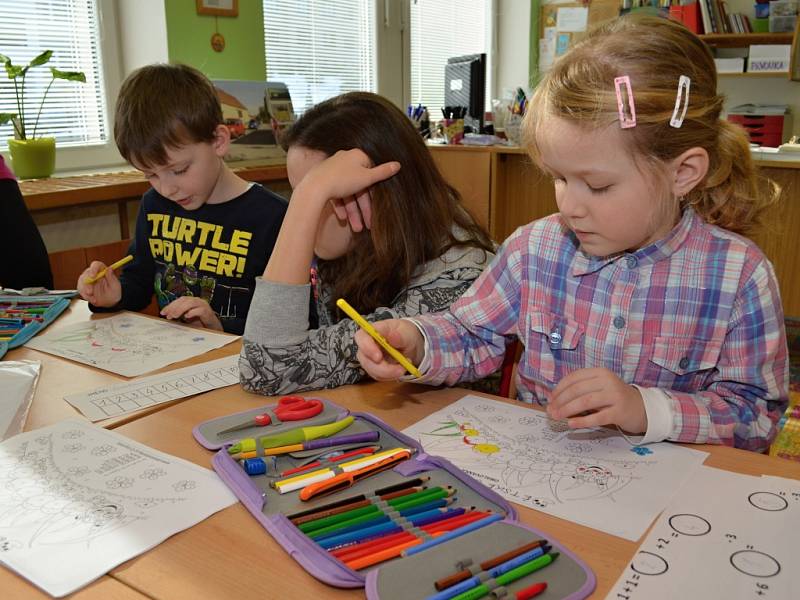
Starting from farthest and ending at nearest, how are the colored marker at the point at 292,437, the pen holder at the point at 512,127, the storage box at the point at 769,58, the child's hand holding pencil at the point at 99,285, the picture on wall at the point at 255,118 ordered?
the storage box at the point at 769,58 → the pen holder at the point at 512,127 → the picture on wall at the point at 255,118 → the child's hand holding pencil at the point at 99,285 → the colored marker at the point at 292,437

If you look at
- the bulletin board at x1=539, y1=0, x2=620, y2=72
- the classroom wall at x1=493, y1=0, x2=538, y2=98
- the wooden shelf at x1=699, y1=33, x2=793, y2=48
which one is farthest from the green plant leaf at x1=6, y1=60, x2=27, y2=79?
the wooden shelf at x1=699, y1=33, x2=793, y2=48

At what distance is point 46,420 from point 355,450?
0.41 meters

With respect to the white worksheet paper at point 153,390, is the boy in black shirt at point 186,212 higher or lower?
higher

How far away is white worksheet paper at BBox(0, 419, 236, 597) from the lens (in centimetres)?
62

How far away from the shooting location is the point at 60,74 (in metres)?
2.32

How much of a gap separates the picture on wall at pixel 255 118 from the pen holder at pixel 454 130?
1.26m

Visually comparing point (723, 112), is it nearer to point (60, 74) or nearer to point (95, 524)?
point (95, 524)

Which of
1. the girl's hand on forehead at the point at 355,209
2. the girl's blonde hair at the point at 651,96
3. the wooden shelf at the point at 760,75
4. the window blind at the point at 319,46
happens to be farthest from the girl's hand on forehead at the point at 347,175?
the wooden shelf at the point at 760,75

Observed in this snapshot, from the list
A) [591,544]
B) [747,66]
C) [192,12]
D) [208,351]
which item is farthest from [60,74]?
[747,66]

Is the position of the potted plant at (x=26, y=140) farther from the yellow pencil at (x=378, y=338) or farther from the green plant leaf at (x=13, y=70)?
the yellow pencil at (x=378, y=338)

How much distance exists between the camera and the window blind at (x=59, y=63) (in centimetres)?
248

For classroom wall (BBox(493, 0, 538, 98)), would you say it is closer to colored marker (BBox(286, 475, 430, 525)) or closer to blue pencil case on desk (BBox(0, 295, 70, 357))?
blue pencil case on desk (BBox(0, 295, 70, 357))

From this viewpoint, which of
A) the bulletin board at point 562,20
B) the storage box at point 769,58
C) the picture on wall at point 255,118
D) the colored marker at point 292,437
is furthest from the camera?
the bulletin board at point 562,20

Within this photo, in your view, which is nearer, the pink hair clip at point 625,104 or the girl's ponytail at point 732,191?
the pink hair clip at point 625,104
